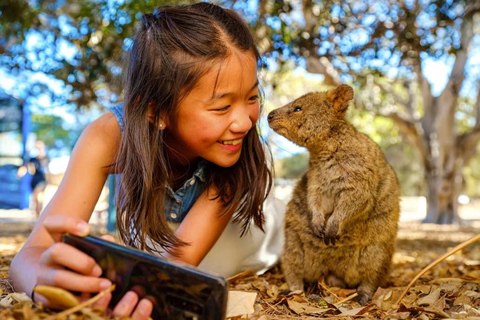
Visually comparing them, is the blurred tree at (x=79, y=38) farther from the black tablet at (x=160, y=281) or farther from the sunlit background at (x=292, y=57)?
the black tablet at (x=160, y=281)

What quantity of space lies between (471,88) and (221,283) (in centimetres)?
1572

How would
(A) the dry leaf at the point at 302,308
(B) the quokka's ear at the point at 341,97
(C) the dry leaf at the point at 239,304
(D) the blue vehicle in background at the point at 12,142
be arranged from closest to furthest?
(C) the dry leaf at the point at 239,304
(A) the dry leaf at the point at 302,308
(B) the quokka's ear at the point at 341,97
(D) the blue vehicle in background at the point at 12,142

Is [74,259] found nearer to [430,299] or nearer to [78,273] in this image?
[78,273]

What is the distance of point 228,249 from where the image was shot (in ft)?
9.93

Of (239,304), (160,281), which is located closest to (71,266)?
(160,281)

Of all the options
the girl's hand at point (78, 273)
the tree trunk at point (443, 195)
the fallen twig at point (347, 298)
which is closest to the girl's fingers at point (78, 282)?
the girl's hand at point (78, 273)

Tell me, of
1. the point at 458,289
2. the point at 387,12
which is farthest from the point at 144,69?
the point at 387,12

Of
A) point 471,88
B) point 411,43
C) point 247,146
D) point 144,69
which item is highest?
point 471,88

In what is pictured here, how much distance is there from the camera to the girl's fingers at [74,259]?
1.30m

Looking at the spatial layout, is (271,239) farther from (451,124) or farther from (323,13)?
(451,124)

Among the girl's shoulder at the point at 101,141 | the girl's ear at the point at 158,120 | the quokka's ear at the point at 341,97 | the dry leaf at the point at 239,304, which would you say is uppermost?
the quokka's ear at the point at 341,97

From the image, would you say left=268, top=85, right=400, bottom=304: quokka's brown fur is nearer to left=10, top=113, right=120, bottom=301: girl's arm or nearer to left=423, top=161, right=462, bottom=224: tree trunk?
left=10, top=113, right=120, bottom=301: girl's arm

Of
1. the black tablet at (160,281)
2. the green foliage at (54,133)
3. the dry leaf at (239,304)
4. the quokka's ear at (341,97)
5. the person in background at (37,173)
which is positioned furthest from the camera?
the green foliage at (54,133)

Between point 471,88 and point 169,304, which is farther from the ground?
point 471,88
